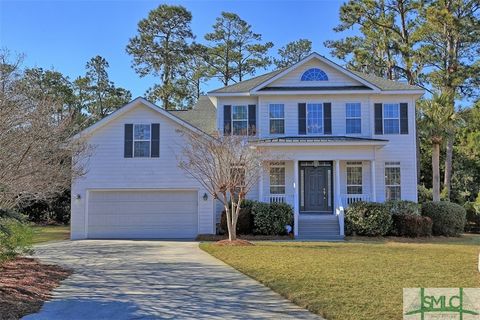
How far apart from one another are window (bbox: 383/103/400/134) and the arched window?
125 inches

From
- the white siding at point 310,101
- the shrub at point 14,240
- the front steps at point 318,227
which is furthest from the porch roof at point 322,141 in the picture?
the shrub at point 14,240

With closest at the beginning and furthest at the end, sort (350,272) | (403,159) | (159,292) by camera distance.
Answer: (159,292), (350,272), (403,159)

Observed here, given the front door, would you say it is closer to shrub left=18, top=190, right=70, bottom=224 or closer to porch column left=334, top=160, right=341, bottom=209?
porch column left=334, top=160, right=341, bottom=209

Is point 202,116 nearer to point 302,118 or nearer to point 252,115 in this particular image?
point 252,115

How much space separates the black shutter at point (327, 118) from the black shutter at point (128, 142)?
8.82m

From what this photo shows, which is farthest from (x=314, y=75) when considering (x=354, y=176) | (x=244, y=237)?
(x=244, y=237)

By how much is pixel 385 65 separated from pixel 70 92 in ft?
82.1

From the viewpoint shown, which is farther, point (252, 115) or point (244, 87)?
point (244, 87)

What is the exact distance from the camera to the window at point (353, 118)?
74.0 ft

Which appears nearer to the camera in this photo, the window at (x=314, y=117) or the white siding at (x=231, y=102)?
the window at (x=314, y=117)

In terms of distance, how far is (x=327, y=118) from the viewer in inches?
888

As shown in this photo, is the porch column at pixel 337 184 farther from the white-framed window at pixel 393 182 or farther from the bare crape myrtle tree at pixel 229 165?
the bare crape myrtle tree at pixel 229 165

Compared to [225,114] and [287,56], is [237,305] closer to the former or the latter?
[225,114]

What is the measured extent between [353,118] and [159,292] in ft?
52.2
